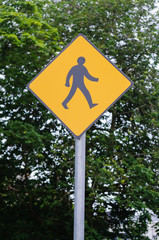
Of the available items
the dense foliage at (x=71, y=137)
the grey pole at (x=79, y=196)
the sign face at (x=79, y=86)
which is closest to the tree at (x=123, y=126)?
the dense foliage at (x=71, y=137)

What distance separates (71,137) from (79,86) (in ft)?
30.9

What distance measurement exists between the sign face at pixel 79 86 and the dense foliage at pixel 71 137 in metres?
7.34

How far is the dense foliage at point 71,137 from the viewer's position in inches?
394

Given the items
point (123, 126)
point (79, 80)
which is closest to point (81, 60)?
point (79, 80)

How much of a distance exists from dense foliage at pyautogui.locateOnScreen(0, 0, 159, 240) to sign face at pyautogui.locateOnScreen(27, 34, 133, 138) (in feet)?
24.1

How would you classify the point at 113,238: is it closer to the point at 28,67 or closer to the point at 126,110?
the point at 126,110

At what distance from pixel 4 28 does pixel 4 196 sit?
533cm

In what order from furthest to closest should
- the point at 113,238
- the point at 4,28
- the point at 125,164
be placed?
1. the point at 113,238
2. the point at 125,164
3. the point at 4,28

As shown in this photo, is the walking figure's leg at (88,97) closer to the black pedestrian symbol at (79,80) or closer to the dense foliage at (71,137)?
the black pedestrian symbol at (79,80)

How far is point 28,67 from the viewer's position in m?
10.6

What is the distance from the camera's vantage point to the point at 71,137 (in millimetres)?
11281

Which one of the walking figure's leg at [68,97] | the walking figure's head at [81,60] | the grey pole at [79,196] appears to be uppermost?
the walking figure's head at [81,60]

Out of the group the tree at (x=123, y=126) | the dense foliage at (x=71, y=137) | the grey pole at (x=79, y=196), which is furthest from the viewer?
the tree at (x=123, y=126)

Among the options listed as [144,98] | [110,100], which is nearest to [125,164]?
[144,98]
